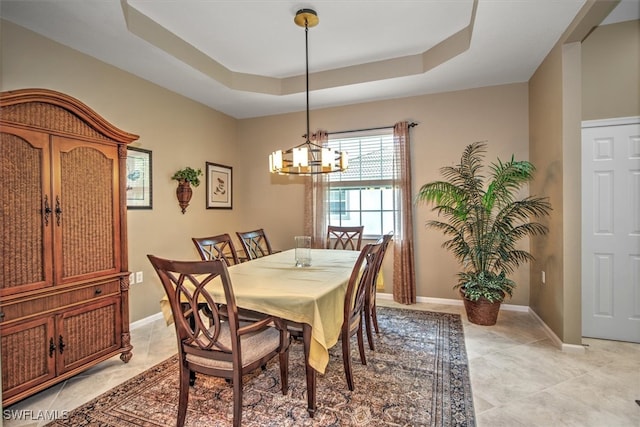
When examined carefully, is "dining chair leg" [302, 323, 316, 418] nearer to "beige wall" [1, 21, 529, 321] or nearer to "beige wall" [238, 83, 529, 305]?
"beige wall" [1, 21, 529, 321]

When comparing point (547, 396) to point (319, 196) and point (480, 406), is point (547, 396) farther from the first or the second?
point (319, 196)

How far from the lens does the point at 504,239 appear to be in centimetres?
318

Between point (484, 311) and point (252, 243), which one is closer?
point (484, 311)

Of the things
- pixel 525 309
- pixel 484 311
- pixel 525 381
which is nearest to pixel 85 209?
pixel 525 381

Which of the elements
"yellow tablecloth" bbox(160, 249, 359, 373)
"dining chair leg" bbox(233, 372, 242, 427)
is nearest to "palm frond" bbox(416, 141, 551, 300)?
"yellow tablecloth" bbox(160, 249, 359, 373)

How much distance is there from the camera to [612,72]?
9.24 ft

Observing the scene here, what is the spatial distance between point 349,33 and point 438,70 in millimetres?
1038

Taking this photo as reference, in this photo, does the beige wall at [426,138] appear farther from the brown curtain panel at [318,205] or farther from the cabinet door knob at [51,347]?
the cabinet door knob at [51,347]

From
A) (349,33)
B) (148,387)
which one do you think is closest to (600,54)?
(349,33)

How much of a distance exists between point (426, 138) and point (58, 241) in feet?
12.4

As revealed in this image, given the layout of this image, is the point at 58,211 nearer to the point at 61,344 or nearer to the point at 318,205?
the point at 61,344

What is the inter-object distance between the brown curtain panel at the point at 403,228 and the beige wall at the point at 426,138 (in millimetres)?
137

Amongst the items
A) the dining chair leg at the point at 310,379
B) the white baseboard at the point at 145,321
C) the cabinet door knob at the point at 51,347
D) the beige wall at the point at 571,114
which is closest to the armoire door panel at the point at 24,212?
the cabinet door knob at the point at 51,347

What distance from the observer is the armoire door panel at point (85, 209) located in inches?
84.4
